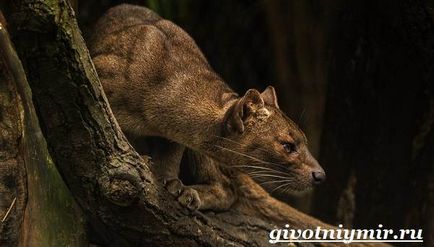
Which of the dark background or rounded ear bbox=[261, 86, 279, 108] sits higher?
the dark background

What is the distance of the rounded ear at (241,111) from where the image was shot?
4633 mm

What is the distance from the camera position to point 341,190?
A: 6.26 m

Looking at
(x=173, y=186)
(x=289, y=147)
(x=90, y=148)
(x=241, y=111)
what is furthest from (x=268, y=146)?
(x=90, y=148)

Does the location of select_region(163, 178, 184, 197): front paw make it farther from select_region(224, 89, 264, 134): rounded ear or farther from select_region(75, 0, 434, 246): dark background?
select_region(75, 0, 434, 246): dark background

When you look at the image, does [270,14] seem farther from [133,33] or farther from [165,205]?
[165,205]

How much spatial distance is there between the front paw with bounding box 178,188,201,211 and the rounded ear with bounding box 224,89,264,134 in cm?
46

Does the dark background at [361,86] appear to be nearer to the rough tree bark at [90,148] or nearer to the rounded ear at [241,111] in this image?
the rounded ear at [241,111]

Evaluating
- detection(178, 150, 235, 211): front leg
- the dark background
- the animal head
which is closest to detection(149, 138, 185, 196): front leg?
detection(178, 150, 235, 211): front leg

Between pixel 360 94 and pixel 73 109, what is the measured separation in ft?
10.3

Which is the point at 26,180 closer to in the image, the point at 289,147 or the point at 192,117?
the point at 192,117

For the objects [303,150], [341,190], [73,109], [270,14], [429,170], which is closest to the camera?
[73,109]

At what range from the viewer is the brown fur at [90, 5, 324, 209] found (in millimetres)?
4688

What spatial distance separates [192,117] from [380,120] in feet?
5.95

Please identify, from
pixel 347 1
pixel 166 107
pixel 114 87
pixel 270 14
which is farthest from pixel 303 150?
pixel 270 14
